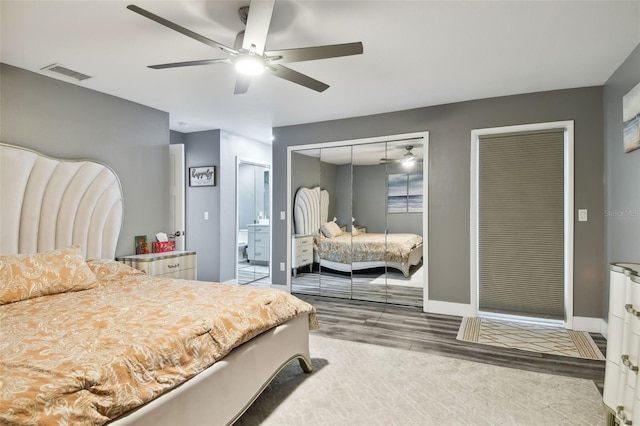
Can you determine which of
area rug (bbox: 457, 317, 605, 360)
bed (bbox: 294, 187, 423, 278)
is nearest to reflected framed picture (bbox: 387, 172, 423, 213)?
bed (bbox: 294, 187, 423, 278)

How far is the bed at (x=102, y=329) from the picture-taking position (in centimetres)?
127

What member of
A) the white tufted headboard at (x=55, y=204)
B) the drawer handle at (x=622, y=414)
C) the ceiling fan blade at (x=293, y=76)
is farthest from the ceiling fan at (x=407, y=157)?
the white tufted headboard at (x=55, y=204)

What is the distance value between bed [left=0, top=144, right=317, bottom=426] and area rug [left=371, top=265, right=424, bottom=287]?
217 cm

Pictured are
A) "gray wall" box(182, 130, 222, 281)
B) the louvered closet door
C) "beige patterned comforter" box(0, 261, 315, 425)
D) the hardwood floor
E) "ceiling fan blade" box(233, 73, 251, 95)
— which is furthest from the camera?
"gray wall" box(182, 130, 222, 281)

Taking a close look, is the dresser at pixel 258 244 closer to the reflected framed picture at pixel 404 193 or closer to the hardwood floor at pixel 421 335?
the hardwood floor at pixel 421 335

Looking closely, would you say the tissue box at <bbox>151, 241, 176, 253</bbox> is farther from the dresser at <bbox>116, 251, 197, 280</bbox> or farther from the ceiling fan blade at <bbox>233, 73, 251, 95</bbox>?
the ceiling fan blade at <bbox>233, 73, 251, 95</bbox>

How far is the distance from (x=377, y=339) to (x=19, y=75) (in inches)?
163

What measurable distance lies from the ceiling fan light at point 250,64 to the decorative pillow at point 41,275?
201 centimetres

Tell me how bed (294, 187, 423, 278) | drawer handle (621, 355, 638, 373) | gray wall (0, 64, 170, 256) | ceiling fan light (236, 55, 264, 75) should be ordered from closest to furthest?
drawer handle (621, 355, 638, 373)
ceiling fan light (236, 55, 264, 75)
gray wall (0, 64, 170, 256)
bed (294, 187, 423, 278)

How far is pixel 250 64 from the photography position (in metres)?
2.22

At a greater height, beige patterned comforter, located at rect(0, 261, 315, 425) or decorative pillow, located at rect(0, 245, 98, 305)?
decorative pillow, located at rect(0, 245, 98, 305)

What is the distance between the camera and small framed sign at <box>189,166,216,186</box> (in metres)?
5.56

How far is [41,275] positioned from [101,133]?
6.16 ft

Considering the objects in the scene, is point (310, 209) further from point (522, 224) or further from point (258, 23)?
point (258, 23)
